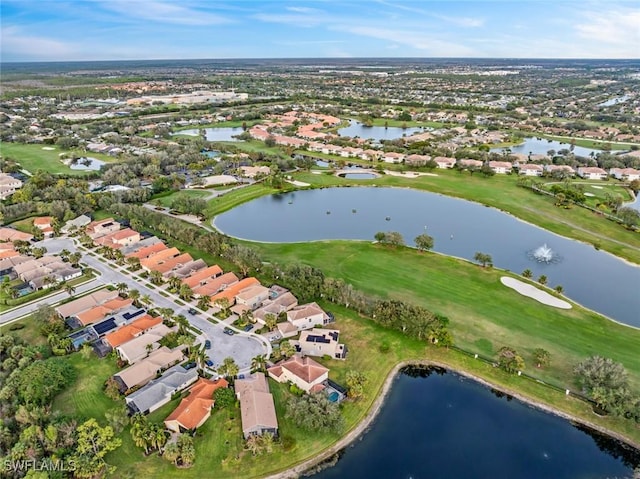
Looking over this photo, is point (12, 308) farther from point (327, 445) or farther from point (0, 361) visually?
point (327, 445)

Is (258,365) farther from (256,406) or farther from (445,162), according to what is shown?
(445,162)

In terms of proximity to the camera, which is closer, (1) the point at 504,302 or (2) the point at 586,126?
(1) the point at 504,302

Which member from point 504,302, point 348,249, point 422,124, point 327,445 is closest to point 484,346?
point 504,302

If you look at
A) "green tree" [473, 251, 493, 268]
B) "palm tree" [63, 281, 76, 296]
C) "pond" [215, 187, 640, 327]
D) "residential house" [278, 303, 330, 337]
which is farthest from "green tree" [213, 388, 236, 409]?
"green tree" [473, 251, 493, 268]

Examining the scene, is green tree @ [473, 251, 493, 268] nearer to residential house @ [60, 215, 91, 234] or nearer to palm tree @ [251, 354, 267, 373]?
palm tree @ [251, 354, 267, 373]

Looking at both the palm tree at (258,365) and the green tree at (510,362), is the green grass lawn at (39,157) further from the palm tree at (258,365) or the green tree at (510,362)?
the green tree at (510,362)

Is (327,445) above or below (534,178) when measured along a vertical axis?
below

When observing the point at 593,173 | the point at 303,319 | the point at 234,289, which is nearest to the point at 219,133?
the point at 234,289
